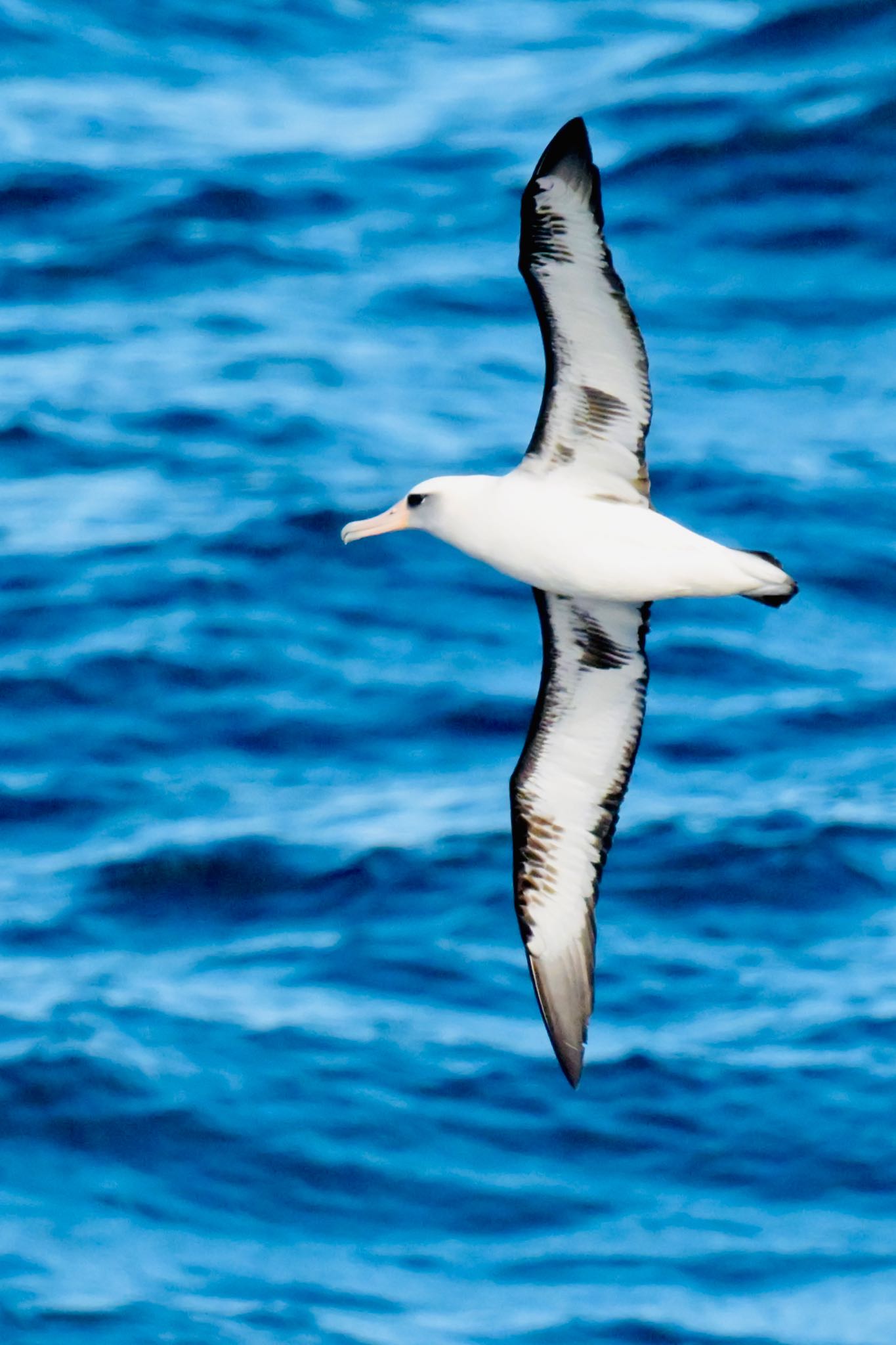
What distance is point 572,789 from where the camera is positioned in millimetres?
11375

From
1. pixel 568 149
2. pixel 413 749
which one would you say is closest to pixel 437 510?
pixel 568 149

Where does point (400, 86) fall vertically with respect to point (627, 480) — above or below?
above

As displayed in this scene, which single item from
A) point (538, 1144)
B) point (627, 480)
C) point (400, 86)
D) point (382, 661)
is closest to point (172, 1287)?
point (538, 1144)

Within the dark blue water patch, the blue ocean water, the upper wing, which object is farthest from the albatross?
the dark blue water patch

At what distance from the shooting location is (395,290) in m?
22.1

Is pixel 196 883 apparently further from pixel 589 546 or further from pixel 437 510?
pixel 589 546

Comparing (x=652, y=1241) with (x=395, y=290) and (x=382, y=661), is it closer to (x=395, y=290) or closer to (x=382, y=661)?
(x=382, y=661)

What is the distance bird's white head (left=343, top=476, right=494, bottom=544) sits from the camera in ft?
34.2

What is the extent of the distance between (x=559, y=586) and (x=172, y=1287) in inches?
225

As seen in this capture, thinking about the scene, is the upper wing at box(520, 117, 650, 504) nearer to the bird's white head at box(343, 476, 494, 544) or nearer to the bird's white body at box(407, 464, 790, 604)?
the bird's white body at box(407, 464, 790, 604)

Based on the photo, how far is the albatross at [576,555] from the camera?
32.0ft

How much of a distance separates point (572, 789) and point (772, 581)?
182cm

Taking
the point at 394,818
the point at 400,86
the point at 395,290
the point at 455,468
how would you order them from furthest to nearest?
1. the point at 400,86
2. the point at 395,290
3. the point at 455,468
4. the point at 394,818

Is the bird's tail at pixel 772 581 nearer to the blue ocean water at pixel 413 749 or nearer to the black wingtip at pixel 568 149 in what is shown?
the black wingtip at pixel 568 149
